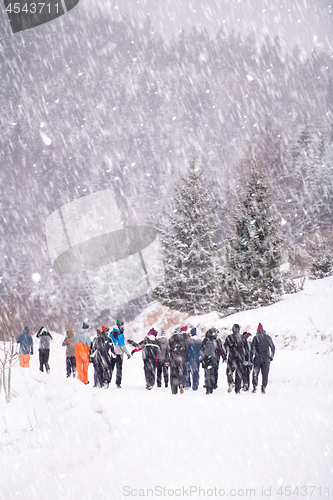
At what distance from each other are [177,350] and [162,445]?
4.85 m

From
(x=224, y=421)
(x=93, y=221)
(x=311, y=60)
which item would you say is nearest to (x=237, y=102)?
(x=311, y=60)

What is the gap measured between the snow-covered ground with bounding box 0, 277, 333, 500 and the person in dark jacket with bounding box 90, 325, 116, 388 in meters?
1.80

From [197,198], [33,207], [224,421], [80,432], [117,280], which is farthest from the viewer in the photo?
[33,207]

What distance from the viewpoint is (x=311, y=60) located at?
88562mm

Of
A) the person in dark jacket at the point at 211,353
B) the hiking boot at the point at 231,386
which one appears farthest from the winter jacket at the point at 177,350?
the hiking boot at the point at 231,386

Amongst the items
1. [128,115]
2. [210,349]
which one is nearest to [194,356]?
[210,349]

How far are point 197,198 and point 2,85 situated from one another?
→ 128 metres

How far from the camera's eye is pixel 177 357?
9242 millimetres

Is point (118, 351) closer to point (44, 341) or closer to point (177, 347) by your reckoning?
point (177, 347)

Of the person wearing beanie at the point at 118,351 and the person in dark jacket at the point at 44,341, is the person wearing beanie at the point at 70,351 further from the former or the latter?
the person wearing beanie at the point at 118,351

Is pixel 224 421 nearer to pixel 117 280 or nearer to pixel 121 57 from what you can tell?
pixel 117 280

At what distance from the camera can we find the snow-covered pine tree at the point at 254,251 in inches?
660

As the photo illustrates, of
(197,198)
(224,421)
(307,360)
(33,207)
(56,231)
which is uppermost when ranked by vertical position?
(33,207)

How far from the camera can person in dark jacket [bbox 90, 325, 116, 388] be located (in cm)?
963
